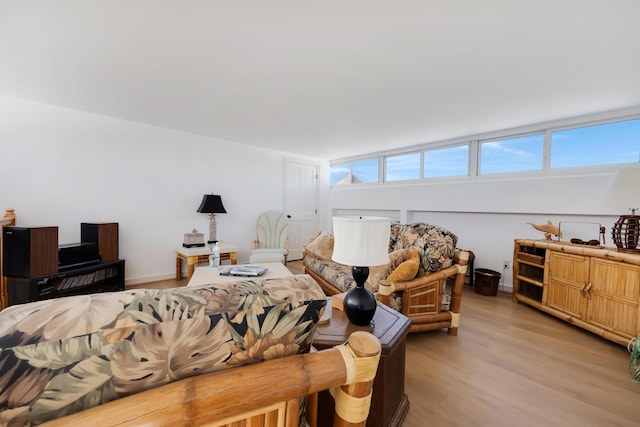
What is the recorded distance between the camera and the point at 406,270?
1988mm

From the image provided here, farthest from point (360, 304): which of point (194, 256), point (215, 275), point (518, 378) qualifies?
point (194, 256)

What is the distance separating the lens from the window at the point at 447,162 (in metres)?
3.86

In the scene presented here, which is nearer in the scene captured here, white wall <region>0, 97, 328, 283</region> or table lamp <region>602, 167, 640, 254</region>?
table lamp <region>602, 167, 640, 254</region>

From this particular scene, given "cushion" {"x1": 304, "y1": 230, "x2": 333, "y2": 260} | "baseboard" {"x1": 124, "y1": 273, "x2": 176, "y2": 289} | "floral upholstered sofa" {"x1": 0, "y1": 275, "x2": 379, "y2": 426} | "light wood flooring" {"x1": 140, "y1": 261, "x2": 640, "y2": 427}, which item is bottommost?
"light wood flooring" {"x1": 140, "y1": 261, "x2": 640, "y2": 427}

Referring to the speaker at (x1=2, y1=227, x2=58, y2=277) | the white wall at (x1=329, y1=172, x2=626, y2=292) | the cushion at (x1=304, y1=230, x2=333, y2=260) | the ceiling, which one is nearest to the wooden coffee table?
the cushion at (x1=304, y1=230, x2=333, y2=260)

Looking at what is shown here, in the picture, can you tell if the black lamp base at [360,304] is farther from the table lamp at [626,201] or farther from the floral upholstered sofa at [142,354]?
the table lamp at [626,201]

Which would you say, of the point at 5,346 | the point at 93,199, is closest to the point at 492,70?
the point at 5,346

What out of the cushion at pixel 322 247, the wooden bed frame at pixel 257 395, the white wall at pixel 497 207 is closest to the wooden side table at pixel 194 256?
the cushion at pixel 322 247

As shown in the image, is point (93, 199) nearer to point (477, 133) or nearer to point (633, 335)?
point (477, 133)

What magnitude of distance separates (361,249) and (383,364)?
A: 526 mm

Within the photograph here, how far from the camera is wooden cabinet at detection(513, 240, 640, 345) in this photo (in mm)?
2004

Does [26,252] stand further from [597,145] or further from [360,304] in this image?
[597,145]

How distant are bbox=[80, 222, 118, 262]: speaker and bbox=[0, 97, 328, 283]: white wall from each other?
0.63ft

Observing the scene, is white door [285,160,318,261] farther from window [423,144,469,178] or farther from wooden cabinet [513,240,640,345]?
wooden cabinet [513,240,640,345]
